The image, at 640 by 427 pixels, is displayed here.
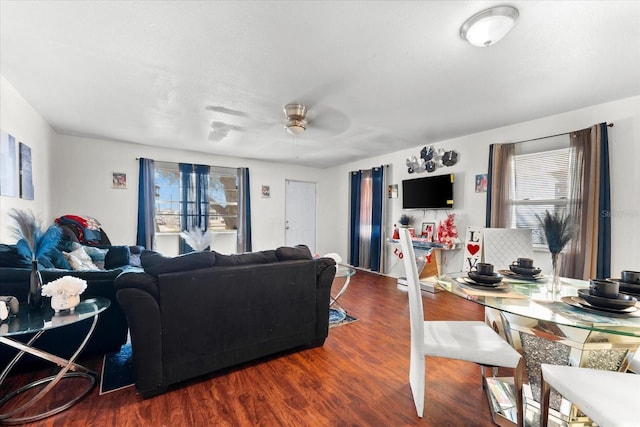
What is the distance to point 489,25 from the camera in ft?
5.55

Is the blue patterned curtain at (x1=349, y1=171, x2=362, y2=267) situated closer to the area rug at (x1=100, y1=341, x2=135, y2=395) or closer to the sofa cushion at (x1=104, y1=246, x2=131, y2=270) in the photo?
the sofa cushion at (x1=104, y1=246, x2=131, y2=270)

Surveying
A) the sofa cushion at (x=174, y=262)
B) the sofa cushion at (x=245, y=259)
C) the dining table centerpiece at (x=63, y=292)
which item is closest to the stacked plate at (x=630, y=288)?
the sofa cushion at (x=245, y=259)

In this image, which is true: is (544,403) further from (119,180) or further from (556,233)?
(119,180)

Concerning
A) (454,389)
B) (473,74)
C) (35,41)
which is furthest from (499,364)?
(35,41)

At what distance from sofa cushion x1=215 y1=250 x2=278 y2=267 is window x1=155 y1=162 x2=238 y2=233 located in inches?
146

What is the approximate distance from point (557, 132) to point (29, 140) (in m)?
Result: 6.17

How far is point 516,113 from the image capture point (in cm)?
330

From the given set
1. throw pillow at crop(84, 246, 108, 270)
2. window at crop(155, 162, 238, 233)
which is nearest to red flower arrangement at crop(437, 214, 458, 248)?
window at crop(155, 162, 238, 233)

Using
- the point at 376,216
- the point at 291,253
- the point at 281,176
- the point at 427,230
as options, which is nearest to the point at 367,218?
the point at 376,216

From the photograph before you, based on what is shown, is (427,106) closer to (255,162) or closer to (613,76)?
(613,76)

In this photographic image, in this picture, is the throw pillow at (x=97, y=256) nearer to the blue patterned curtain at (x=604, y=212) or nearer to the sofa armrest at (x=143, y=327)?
the sofa armrest at (x=143, y=327)

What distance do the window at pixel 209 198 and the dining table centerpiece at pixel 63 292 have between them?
380cm

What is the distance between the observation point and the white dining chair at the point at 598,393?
985mm

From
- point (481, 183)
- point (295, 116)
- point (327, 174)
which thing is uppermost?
point (295, 116)
